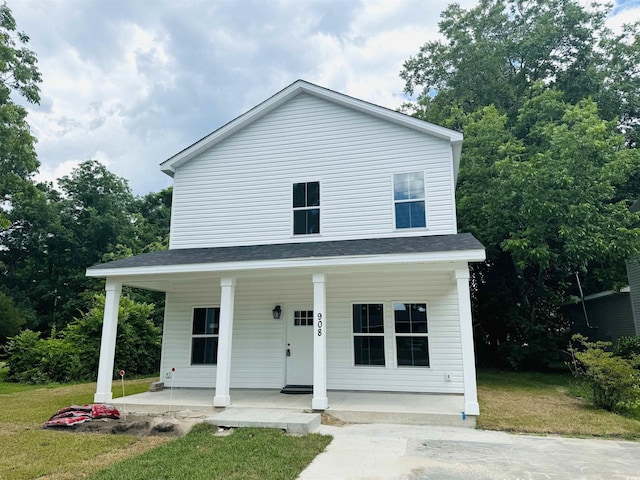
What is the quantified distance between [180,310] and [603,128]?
13.3m

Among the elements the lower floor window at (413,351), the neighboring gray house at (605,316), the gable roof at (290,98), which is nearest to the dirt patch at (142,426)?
the lower floor window at (413,351)

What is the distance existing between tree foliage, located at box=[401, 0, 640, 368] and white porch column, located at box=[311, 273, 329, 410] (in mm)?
7061

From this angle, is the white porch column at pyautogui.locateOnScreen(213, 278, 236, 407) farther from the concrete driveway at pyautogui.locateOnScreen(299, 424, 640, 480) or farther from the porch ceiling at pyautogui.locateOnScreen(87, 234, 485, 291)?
the concrete driveway at pyautogui.locateOnScreen(299, 424, 640, 480)

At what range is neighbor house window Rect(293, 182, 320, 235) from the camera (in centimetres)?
1042

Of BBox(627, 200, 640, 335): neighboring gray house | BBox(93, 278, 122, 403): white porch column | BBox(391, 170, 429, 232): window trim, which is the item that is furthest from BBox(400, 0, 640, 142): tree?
BBox(93, 278, 122, 403): white porch column

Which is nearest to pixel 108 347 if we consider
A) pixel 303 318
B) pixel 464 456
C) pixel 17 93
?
pixel 303 318

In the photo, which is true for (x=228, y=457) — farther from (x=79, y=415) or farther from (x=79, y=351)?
(x=79, y=351)

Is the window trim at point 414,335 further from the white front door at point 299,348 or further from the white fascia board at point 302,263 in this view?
the white fascia board at point 302,263

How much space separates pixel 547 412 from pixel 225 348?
6.56 metres

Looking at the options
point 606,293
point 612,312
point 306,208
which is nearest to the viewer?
point 306,208

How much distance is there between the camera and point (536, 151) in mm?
14773

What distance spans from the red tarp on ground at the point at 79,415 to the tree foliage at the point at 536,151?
11160 mm

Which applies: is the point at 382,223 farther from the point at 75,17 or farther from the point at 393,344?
the point at 75,17

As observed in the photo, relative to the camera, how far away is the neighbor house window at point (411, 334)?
9570 millimetres
